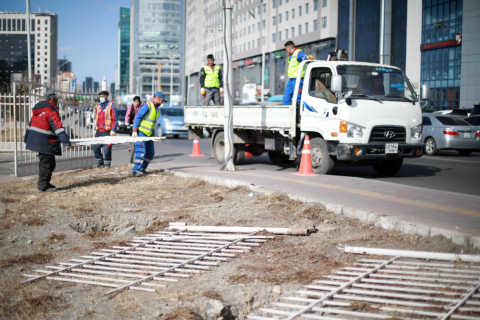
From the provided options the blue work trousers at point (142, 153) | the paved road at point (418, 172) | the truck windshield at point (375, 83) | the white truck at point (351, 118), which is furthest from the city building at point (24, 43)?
the truck windshield at point (375, 83)

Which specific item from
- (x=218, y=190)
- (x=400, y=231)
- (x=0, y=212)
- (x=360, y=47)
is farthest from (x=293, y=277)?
(x=360, y=47)

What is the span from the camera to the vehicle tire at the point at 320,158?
10.2 meters

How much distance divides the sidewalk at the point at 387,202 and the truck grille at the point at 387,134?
1277 millimetres

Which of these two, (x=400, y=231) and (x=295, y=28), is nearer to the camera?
(x=400, y=231)

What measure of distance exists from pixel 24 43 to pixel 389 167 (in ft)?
694

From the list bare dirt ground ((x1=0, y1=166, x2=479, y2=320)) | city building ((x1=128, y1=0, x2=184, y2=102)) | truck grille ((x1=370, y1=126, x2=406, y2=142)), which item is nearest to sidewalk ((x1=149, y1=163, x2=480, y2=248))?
bare dirt ground ((x1=0, y1=166, x2=479, y2=320))

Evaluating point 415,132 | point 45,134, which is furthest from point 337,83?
point 45,134

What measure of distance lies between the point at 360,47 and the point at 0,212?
44.0m

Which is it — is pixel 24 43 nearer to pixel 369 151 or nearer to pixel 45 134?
pixel 45 134

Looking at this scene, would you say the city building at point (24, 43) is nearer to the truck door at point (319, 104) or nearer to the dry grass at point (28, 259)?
the truck door at point (319, 104)

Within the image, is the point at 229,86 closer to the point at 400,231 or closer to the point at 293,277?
the point at 400,231

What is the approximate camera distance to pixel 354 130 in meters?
9.82

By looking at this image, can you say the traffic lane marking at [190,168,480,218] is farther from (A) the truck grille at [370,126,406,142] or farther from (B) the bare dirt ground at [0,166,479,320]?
(A) the truck grille at [370,126,406,142]

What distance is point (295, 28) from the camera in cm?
6097
